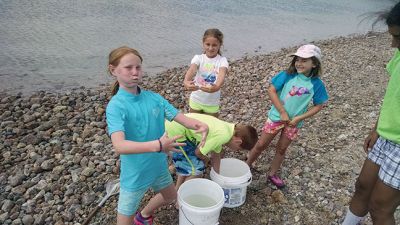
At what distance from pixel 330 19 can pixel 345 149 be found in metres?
18.6

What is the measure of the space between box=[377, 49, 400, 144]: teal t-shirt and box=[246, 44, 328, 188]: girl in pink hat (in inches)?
40.9

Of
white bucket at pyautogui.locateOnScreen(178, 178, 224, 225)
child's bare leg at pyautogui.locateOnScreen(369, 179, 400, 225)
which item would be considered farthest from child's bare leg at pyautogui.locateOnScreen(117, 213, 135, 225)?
child's bare leg at pyautogui.locateOnScreen(369, 179, 400, 225)

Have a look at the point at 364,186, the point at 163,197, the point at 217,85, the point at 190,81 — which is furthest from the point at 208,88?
the point at 364,186

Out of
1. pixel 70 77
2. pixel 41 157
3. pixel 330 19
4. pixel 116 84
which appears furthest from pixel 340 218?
pixel 330 19

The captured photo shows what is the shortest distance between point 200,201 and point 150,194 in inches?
30.1

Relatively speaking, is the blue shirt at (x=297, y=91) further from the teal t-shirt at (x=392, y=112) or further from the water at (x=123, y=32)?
the water at (x=123, y=32)

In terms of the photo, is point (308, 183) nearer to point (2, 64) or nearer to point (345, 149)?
point (345, 149)

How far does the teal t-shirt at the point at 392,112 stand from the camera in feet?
8.27

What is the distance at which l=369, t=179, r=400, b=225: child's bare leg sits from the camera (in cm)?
264

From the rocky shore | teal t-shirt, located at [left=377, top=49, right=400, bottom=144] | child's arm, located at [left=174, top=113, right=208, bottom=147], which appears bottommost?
the rocky shore

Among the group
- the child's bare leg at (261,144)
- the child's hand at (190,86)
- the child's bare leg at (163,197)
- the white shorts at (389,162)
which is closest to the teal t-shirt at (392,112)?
the white shorts at (389,162)

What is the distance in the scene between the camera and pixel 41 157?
5012mm

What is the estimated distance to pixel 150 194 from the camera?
4.07 m

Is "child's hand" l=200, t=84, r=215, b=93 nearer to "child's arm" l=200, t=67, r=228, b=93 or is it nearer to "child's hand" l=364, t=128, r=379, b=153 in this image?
"child's arm" l=200, t=67, r=228, b=93
